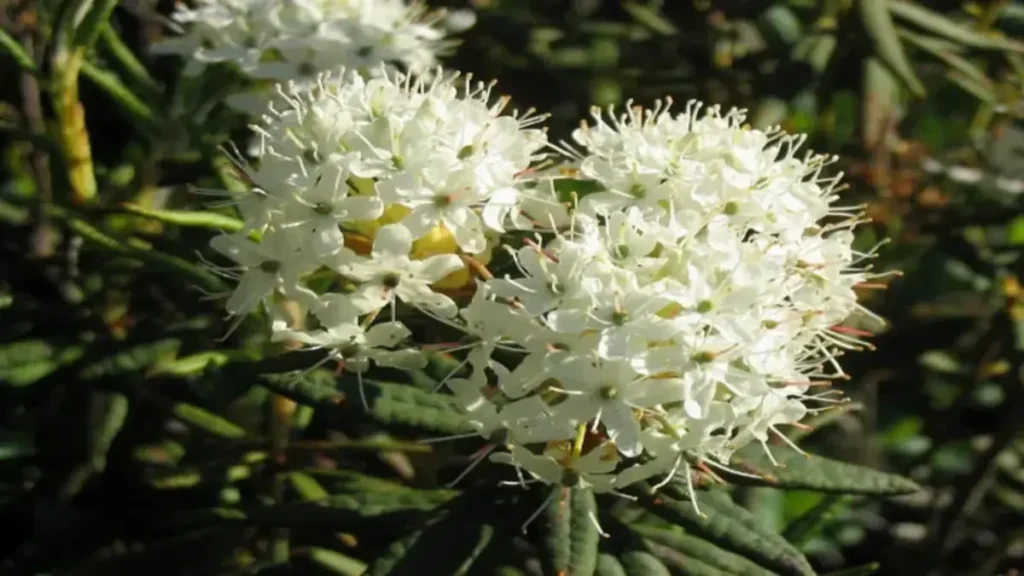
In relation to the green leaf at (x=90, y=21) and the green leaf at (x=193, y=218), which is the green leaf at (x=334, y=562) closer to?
the green leaf at (x=193, y=218)

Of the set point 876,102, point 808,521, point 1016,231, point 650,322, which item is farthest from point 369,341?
point 1016,231

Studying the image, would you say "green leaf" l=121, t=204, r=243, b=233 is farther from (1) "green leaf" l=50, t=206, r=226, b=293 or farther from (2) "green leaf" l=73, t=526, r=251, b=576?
(2) "green leaf" l=73, t=526, r=251, b=576

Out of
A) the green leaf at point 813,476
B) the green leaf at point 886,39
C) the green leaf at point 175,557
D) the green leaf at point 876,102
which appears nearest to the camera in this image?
the green leaf at point 813,476

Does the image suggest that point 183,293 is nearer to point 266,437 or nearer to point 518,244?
point 266,437

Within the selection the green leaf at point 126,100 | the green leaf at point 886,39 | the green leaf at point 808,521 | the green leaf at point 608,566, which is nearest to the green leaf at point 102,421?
the green leaf at point 126,100

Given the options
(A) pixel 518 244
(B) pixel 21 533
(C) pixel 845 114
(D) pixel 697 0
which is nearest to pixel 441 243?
(A) pixel 518 244

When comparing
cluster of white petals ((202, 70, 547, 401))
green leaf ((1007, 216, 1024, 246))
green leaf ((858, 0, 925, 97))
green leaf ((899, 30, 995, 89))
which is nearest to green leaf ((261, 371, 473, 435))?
cluster of white petals ((202, 70, 547, 401))
